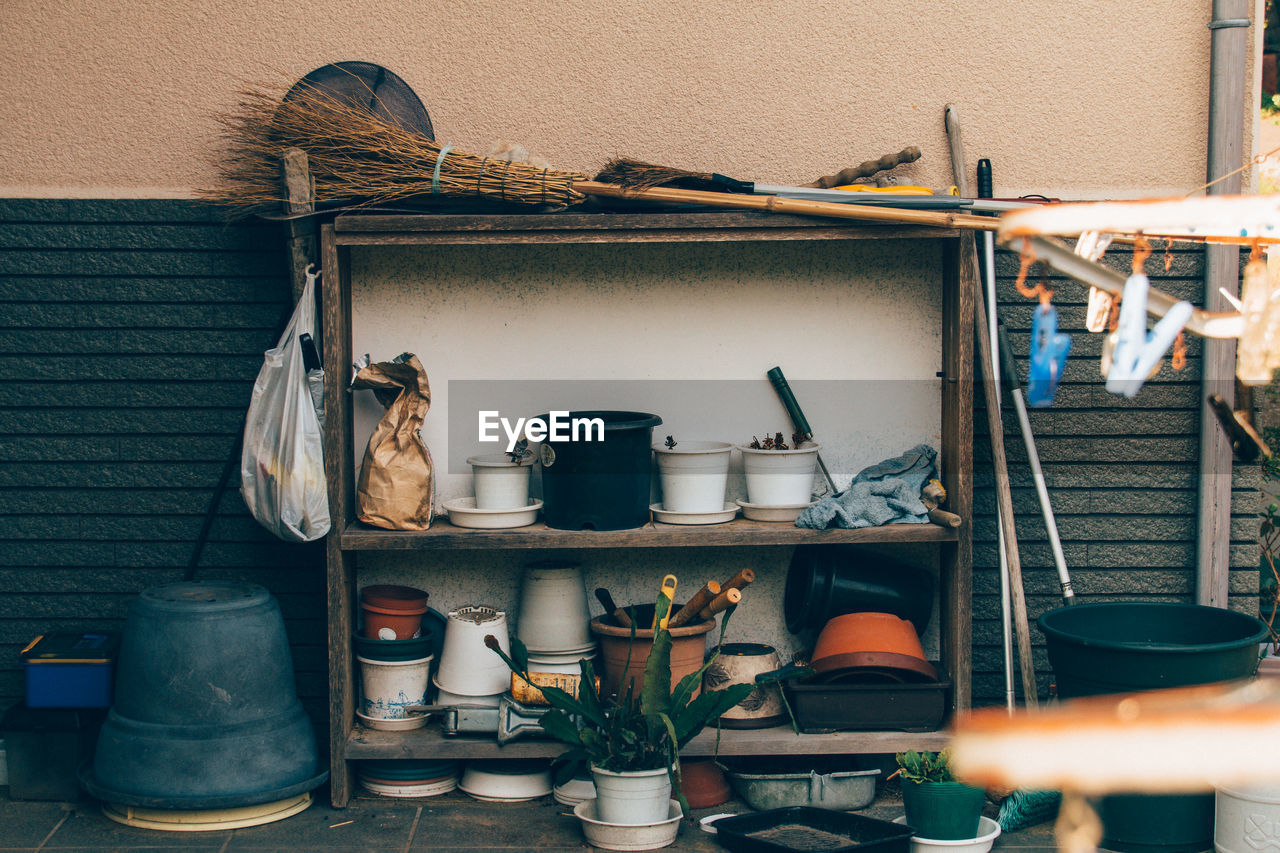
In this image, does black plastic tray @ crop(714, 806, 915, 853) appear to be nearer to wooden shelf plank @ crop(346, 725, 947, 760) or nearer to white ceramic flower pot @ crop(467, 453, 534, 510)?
wooden shelf plank @ crop(346, 725, 947, 760)

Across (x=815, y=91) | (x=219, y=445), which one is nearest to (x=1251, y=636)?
(x=815, y=91)

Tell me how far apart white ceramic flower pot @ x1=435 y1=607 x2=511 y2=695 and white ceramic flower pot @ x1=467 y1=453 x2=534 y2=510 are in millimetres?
403

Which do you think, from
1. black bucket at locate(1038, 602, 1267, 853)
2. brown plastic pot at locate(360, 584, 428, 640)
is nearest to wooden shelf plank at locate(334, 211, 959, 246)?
brown plastic pot at locate(360, 584, 428, 640)

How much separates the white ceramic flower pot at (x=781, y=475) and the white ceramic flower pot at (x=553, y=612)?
0.68 m

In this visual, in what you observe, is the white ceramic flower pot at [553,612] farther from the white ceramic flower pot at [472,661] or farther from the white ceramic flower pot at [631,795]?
the white ceramic flower pot at [631,795]

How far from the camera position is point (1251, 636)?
3115mm

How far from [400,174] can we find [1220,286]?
2.77 m

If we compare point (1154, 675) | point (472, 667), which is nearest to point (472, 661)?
point (472, 667)

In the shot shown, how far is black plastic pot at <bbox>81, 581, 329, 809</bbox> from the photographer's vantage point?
126 inches

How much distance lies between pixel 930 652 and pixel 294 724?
2191 mm

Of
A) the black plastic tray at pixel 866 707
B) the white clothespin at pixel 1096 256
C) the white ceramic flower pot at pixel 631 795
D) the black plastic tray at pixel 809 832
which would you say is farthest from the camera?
the black plastic tray at pixel 866 707

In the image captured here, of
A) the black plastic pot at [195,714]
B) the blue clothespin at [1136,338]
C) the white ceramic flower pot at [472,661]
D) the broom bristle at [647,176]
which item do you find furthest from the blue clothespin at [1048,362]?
the black plastic pot at [195,714]

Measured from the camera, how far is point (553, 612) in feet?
11.8

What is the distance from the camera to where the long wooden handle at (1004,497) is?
11.4ft
